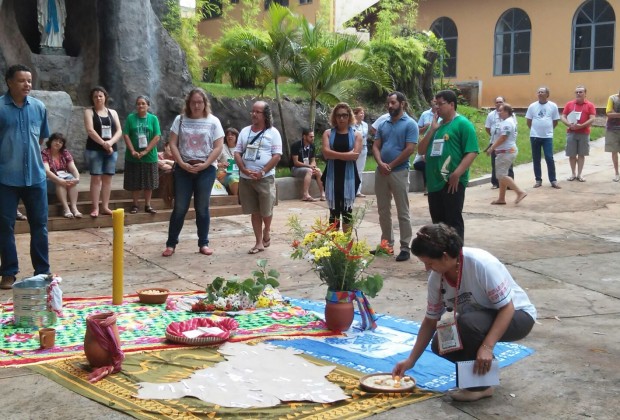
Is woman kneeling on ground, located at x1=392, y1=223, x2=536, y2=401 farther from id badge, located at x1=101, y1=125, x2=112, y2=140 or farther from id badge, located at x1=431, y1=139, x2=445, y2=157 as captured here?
id badge, located at x1=101, y1=125, x2=112, y2=140

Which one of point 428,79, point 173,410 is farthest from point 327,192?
point 428,79

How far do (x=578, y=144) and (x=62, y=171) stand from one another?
9.62m

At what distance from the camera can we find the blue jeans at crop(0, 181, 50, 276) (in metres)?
7.45

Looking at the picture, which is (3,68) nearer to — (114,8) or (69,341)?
(114,8)

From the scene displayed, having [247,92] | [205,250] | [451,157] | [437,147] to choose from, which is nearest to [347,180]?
[437,147]

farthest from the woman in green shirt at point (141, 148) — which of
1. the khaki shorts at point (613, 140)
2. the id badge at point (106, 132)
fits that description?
the khaki shorts at point (613, 140)

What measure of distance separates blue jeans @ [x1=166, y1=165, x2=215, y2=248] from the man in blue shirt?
187 centimetres

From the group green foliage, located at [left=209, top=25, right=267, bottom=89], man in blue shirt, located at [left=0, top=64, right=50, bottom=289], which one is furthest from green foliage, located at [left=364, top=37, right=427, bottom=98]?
man in blue shirt, located at [left=0, top=64, right=50, bottom=289]

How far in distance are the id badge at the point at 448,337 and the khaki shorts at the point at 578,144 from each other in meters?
11.8

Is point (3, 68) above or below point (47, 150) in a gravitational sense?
above

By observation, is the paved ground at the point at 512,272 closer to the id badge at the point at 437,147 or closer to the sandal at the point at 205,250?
the sandal at the point at 205,250

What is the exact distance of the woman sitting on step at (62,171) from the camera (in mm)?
10852

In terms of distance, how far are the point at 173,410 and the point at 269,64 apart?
12335mm

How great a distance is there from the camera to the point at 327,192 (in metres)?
9.06
